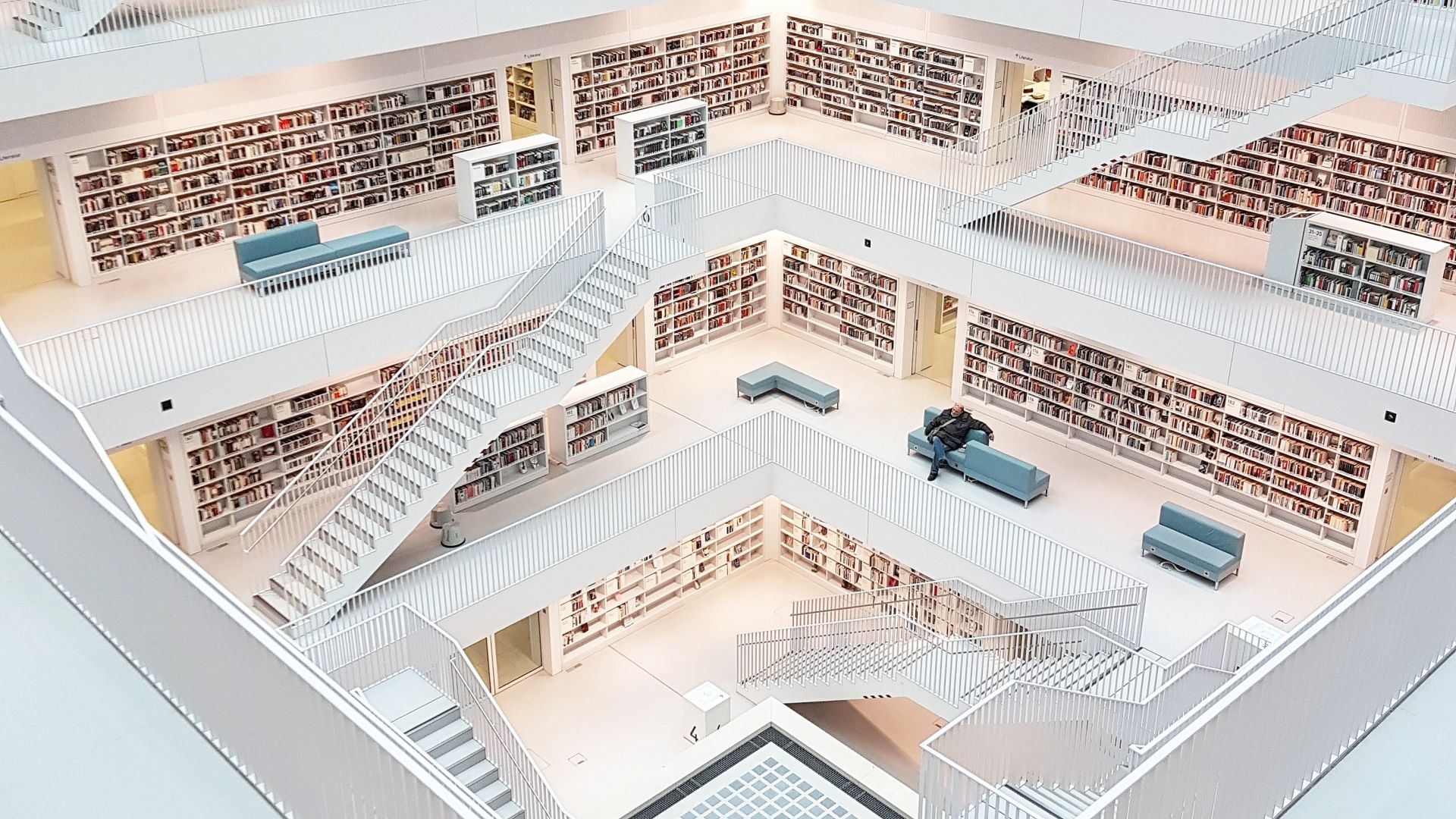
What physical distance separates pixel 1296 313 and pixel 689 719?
31.2 ft

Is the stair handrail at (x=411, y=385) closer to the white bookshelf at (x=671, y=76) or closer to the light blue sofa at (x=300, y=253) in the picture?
the light blue sofa at (x=300, y=253)

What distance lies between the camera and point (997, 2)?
18.1m

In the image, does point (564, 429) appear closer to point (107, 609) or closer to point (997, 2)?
point (997, 2)

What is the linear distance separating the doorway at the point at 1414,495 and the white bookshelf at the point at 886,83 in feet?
27.5

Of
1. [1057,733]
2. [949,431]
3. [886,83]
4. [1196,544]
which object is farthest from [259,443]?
[1196,544]

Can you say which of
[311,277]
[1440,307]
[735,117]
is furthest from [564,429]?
[1440,307]

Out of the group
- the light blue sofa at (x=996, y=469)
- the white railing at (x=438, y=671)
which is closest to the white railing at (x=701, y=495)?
the white railing at (x=438, y=671)

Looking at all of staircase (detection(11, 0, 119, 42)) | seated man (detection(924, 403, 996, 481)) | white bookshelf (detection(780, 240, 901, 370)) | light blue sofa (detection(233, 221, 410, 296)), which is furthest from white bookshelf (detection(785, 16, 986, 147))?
staircase (detection(11, 0, 119, 42))

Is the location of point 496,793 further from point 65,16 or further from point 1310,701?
point 65,16

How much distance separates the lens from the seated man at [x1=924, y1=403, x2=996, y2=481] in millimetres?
18188

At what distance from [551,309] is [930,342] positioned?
7.29 m

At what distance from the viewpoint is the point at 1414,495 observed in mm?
17609

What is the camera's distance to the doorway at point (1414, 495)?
53.9 feet

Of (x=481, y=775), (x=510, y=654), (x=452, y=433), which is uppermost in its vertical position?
(x=452, y=433)
